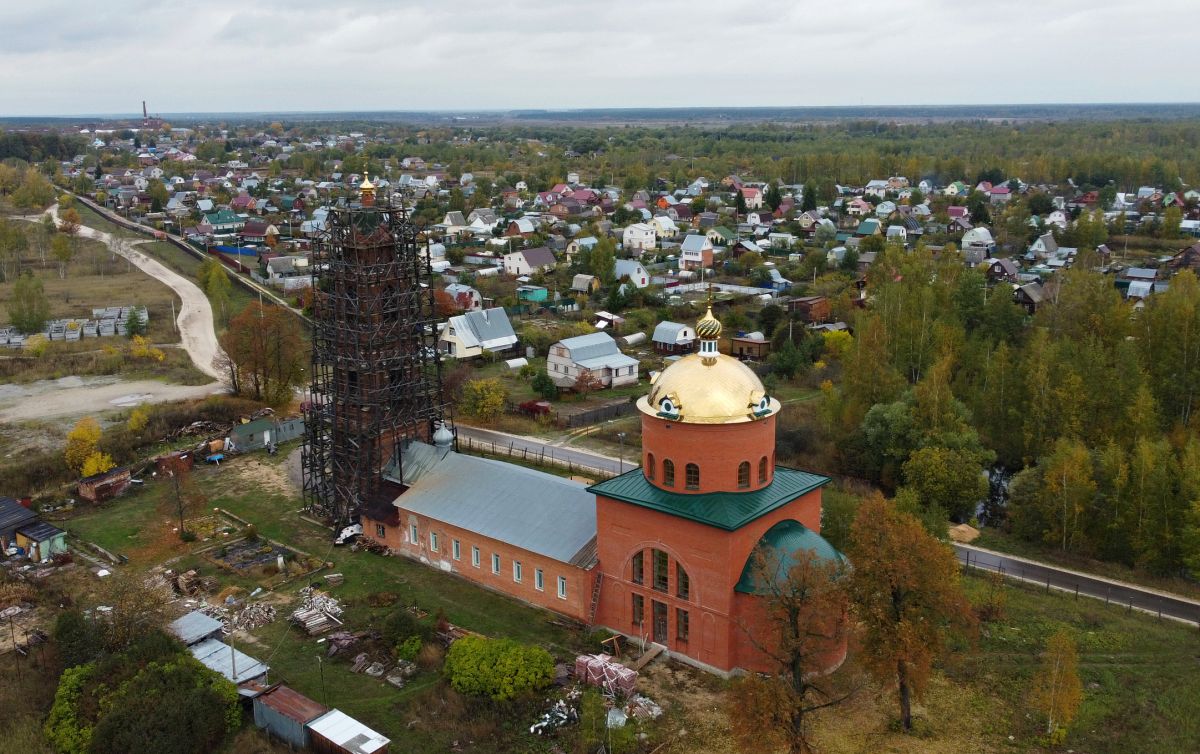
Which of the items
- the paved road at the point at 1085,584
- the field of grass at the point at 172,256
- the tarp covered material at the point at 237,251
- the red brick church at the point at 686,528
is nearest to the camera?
the red brick church at the point at 686,528

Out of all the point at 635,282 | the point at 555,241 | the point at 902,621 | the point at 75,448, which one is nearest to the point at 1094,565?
the point at 902,621

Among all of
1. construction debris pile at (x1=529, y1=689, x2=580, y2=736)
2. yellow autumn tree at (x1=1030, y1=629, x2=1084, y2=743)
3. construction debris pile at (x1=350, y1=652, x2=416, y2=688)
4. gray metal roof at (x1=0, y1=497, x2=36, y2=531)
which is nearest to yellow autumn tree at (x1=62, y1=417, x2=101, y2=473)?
gray metal roof at (x1=0, y1=497, x2=36, y2=531)

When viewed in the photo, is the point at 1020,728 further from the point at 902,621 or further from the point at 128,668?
the point at 128,668

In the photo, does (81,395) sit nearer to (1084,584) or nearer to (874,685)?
(874,685)

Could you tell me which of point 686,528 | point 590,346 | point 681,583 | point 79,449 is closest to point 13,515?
point 79,449

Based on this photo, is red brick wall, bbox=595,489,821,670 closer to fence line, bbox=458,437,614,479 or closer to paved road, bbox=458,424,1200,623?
paved road, bbox=458,424,1200,623

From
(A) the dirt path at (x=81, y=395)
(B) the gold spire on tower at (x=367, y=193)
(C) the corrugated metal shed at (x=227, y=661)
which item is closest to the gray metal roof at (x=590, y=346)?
(A) the dirt path at (x=81, y=395)

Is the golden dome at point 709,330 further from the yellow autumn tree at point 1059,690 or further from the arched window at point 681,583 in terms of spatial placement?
the yellow autumn tree at point 1059,690
